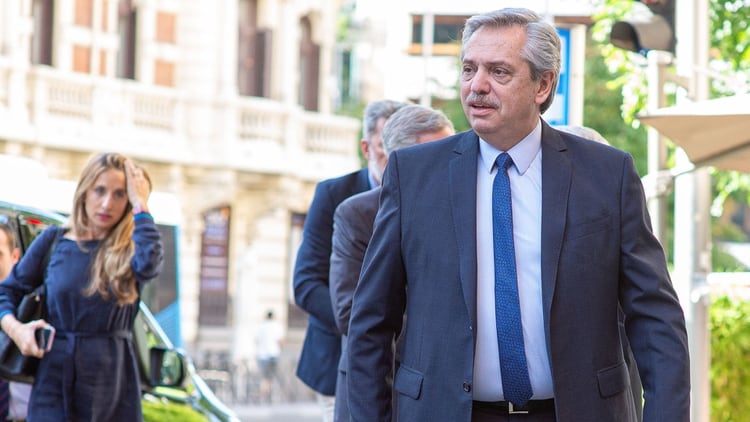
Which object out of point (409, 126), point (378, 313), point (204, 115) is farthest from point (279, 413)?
point (378, 313)

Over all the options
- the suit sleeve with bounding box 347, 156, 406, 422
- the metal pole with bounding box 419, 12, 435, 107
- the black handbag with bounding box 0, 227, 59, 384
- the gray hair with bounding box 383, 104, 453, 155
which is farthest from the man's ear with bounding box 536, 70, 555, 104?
the metal pole with bounding box 419, 12, 435, 107

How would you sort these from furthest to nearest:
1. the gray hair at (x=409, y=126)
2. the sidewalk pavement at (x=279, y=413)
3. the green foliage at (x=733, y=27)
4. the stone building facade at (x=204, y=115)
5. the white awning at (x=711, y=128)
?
the stone building facade at (x=204, y=115), the sidewalk pavement at (x=279, y=413), the green foliage at (x=733, y=27), the white awning at (x=711, y=128), the gray hair at (x=409, y=126)

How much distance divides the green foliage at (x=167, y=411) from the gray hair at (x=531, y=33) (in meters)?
4.61

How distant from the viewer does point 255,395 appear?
29.4m

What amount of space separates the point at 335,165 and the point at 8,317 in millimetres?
30305

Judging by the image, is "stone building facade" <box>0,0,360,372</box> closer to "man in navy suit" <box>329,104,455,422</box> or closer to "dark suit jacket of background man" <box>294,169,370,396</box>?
"dark suit jacket of background man" <box>294,169,370,396</box>

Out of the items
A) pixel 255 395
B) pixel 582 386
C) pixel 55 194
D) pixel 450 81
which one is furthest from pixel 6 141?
pixel 582 386

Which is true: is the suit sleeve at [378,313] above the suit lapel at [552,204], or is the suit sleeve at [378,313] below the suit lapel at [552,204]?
below

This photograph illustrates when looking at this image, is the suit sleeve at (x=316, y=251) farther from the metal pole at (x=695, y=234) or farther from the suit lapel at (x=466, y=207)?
the metal pole at (x=695, y=234)

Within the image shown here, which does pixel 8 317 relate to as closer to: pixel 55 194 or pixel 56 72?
pixel 55 194

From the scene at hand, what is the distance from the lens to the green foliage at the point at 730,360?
1177 cm

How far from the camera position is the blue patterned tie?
14.8 ft

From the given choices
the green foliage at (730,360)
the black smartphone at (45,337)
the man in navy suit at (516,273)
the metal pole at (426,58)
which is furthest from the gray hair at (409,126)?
the metal pole at (426,58)

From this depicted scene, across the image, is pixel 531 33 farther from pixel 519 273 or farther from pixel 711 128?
pixel 711 128
